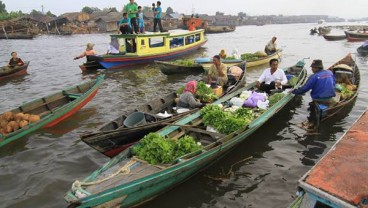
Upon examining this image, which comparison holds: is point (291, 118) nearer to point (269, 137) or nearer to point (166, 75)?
point (269, 137)

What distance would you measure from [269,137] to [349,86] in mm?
4690

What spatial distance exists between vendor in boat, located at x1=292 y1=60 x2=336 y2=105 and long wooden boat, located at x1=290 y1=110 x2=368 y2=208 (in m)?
3.98

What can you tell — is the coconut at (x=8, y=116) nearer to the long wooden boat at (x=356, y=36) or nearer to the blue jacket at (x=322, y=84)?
the blue jacket at (x=322, y=84)

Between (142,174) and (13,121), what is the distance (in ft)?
16.8

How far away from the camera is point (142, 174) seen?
5383mm

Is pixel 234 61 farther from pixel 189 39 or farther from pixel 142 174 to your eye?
pixel 142 174

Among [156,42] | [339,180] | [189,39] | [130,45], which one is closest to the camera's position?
[339,180]

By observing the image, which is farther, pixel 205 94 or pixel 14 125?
pixel 205 94

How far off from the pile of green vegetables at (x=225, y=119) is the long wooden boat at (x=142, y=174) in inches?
7.4

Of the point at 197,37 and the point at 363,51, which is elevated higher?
the point at 197,37

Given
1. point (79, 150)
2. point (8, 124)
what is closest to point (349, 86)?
point (79, 150)

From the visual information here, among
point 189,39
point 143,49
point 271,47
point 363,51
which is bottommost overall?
point 363,51

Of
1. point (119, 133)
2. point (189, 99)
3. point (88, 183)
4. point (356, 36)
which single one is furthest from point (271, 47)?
point (356, 36)

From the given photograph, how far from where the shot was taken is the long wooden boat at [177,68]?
15.8 metres
